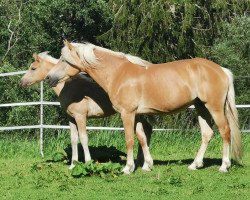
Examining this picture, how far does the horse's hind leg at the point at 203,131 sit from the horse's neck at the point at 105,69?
4.74ft

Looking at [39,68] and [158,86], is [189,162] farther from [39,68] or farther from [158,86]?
[39,68]

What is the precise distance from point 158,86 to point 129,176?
146cm

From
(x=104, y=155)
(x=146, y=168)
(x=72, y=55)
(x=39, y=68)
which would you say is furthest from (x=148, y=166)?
(x=39, y=68)

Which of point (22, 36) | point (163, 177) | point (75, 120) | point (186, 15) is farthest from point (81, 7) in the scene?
point (163, 177)

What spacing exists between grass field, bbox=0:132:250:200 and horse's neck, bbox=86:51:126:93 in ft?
4.75

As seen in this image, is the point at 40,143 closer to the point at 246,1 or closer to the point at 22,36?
the point at 246,1

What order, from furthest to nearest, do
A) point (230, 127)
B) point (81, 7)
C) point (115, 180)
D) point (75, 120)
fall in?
point (81, 7) → point (75, 120) → point (230, 127) → point (115, 180)

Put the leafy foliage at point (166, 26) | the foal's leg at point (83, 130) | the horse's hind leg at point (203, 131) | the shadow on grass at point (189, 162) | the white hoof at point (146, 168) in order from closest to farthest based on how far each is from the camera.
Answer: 1. the white hoof at point (146, 168)
2. the horse's hind leg at point (203, 131)
3. the foal's leg at point (83, 130)
4. the shadow on grass at point (189, 162)
5. the leafy foliage at point (166, 26)

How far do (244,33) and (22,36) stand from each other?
9.92m

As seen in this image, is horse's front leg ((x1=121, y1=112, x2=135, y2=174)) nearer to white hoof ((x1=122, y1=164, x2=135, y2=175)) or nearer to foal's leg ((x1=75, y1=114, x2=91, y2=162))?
white hoof ((x1=122, y1=164, x2=135, y2=175))

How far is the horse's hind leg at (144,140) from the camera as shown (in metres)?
9.99

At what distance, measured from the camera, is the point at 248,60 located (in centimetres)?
2206

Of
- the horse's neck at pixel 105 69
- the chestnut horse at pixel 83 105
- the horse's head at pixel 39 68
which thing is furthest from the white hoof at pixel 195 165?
the horse's head at pixel 39 68

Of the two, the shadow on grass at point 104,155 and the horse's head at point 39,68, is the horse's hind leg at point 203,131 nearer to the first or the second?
the shadow on grass at point 104,155
